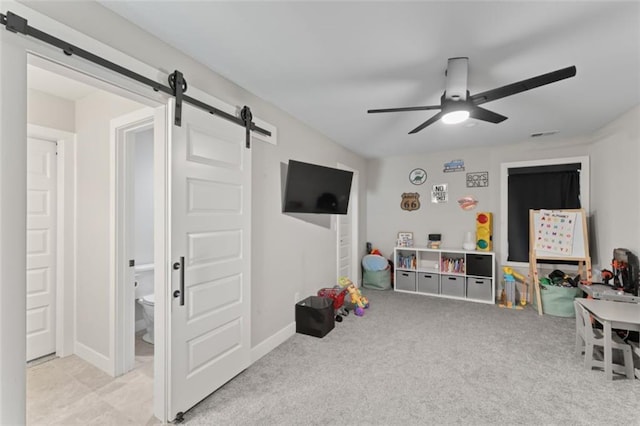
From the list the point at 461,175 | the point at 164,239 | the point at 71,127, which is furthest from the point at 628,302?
the point at 71,127

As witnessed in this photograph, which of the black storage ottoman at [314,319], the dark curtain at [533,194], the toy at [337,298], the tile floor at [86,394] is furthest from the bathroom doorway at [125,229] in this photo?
the dark curtain at [533,194]

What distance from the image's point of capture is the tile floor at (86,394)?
1925mm

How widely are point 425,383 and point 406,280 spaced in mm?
2741

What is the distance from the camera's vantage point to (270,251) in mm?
2873

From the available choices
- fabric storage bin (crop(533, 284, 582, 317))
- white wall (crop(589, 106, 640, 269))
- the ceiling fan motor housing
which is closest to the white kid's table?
white wall (crop(589, 106, 640, 269))

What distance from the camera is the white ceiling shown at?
156cm

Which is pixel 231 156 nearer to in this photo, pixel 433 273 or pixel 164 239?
pixel 164 239

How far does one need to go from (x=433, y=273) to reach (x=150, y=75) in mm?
Result: 4581

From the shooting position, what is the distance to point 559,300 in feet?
12.3

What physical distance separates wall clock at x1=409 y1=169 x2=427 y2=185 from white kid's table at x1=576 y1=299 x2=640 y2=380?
9.78ft

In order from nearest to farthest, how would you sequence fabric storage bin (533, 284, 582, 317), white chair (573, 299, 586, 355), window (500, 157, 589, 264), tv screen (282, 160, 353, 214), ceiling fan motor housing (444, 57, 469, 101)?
ceiling fan motor housing (444, 57, 469, 101) → white chair (573, 299, 586, 355) → tv screen (282, 160, 353, 214) → fabric storage bin (533, 284, 582, 317) → window (500, 157, 589, 264)

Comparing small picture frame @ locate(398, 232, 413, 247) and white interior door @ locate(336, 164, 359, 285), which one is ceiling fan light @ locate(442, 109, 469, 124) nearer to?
white interior door @ locate(336, 164, 359, 285)

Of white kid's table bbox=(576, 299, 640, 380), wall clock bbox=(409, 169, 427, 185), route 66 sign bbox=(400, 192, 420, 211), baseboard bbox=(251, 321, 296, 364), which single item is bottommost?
baseboard bbox=(251, 321, 296, 364)

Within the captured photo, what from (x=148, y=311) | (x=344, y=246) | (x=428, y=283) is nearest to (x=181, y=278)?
(x=148, y=311)
